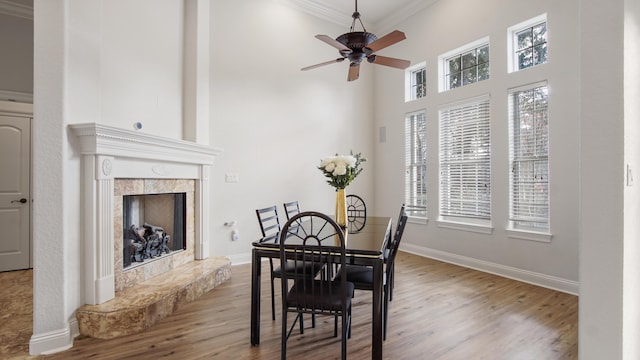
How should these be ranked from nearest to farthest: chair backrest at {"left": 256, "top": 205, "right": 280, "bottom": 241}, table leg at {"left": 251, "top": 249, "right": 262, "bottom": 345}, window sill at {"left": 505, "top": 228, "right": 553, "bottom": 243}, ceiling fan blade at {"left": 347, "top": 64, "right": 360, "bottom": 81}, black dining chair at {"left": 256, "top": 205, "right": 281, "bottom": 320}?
table leg at {"left": 251, "top": 249, "right": 262, "bottom": 345}
black dining chair at {"left": 256, "top": 205, "right": 281, "bottom": 320}
chair backrest at {"left": 256, "top": 205, "right": 280, "bottom": 241}
ceiling fan blade at {"left": 347, "top": 64, "right": 360, "bottom": 81}
window sill at {"left": 505, "top": 228, "right": 553, "bottom": 243}

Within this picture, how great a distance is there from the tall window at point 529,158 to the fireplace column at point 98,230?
4.53m

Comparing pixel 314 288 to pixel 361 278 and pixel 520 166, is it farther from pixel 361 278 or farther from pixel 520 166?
pixel 520 166

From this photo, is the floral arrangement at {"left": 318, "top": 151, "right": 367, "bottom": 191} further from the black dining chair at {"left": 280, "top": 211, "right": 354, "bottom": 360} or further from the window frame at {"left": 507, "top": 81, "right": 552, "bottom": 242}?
the window frame at {"left": 507, "top": 81, "right": 552, "bottom": 242}

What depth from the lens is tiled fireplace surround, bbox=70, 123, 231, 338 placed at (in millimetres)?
2576

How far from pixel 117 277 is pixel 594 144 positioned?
12.2 ft

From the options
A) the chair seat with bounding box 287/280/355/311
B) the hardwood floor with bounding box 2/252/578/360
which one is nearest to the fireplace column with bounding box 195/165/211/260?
the hardwood floor with bounding box 2/252/578/360

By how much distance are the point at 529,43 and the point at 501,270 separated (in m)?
2.94

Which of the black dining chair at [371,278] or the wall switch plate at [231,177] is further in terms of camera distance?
the wall switch plate at [231,177]

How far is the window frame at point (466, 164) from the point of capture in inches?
178

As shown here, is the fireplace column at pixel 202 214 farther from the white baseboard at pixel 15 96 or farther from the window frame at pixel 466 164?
the window frame at pixel 466 164

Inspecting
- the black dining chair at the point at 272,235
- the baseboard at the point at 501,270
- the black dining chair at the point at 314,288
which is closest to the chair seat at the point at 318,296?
the black dining chair at the point at 314,288

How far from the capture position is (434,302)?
10.8 feet

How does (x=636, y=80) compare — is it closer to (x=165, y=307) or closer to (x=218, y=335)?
(x=218, y=335)

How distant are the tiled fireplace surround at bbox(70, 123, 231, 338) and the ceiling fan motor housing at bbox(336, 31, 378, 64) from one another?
2038mm
